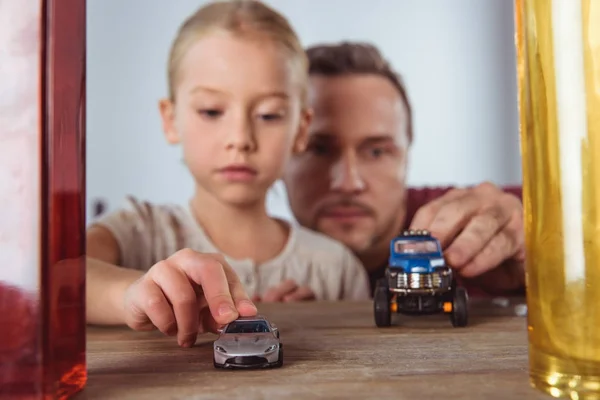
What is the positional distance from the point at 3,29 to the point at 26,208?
10 centimetres

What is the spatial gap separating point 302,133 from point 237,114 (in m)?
0.18

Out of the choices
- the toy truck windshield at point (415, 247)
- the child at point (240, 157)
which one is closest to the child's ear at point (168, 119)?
the child at point (240, 157)

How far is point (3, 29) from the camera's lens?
332mm

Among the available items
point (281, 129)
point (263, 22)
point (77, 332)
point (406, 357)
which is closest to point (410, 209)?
point (281, 129)

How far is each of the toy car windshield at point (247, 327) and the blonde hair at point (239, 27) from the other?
0.81m

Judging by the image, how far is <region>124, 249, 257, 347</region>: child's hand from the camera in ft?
1.64

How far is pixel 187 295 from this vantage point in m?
0.51

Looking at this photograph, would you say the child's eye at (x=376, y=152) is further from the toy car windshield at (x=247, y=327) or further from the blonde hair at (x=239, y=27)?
the toy car windshield at (x=247, y=327)

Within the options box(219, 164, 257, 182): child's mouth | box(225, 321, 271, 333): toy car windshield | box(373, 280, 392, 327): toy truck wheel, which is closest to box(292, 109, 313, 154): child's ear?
box(219, 164, 257, 182): child's mouth

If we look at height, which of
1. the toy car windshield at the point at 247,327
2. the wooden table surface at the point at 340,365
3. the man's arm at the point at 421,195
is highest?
the man's arm at the point at 421,195

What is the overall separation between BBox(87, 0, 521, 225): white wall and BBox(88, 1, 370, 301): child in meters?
0.12

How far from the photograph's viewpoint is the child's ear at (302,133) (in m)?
1.22

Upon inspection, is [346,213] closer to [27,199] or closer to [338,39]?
[338,39]

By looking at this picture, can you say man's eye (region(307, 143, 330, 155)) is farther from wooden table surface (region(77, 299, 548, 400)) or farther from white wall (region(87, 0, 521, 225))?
wooden table surface (region(77, 299, 548, 400))
